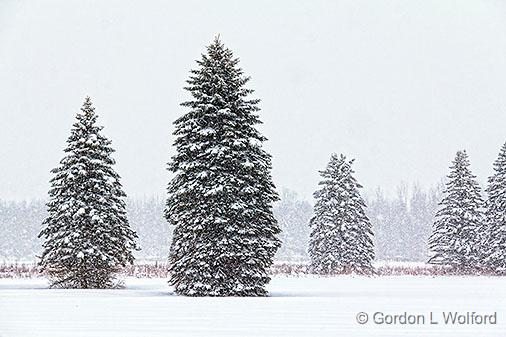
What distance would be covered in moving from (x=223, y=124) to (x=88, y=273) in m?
7.95

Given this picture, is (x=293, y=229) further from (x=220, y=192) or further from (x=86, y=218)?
(x=220, y=192)

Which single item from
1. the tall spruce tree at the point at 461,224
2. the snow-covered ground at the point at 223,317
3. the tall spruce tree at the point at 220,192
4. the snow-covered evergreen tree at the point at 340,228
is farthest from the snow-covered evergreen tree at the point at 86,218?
the tall spruce tree at the point at 461,224

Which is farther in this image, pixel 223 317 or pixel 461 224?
pixel 461 224

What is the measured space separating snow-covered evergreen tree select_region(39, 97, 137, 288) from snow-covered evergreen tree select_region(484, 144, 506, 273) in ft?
86.8

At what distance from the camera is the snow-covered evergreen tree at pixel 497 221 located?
4259 centimetres

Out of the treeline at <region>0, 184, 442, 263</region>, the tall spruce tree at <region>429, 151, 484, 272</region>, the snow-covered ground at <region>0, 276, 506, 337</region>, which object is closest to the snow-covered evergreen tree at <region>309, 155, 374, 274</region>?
the tall spruce tree at <region>429, 151, 484, 272</region>

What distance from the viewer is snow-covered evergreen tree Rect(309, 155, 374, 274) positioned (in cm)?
4438

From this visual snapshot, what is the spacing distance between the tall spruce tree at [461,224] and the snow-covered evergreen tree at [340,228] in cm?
481

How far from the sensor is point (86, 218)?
25.2m

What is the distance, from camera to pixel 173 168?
23.3 m

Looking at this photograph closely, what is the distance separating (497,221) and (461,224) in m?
2.81

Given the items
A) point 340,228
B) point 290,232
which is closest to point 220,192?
point 340,228

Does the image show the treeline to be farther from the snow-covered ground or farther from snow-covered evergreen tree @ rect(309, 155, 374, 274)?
the snow-covered ground

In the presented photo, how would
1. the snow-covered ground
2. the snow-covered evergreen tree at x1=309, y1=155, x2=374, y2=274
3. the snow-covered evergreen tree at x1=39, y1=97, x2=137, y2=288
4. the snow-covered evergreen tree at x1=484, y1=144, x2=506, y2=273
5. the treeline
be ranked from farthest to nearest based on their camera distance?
the treeline < the snow-covered evergreen tree at x1=309, y1=155, x2=374, y2=274 < the snow-covered evergreen tree at x1=484, y1=144, x2=506, y2=273 < the snow-covered evergreen tree at x1=39, y1=97, x2=137, y2=288 < the snow-covered ground
